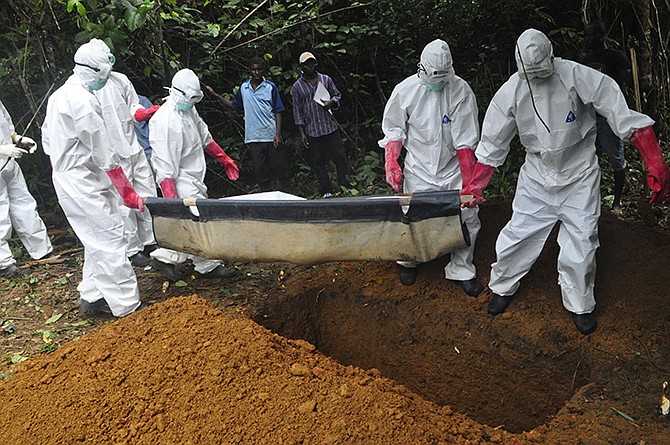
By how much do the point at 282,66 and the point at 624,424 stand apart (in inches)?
225

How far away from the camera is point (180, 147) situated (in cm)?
425

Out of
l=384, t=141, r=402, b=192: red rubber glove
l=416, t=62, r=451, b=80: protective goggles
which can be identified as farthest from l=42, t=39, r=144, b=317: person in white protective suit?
l=416, t=62, r=451, b=80: protective goggles

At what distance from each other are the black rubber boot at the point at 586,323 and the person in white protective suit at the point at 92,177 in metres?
2.87

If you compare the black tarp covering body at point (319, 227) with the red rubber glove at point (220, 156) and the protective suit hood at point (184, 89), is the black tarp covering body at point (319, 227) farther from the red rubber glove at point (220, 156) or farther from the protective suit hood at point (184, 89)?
the red rubber glove at point (220, 156)

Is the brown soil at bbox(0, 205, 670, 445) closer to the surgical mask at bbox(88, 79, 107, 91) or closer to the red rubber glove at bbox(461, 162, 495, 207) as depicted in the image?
the red rubber glove at bbox(461, 162, 495, 207)

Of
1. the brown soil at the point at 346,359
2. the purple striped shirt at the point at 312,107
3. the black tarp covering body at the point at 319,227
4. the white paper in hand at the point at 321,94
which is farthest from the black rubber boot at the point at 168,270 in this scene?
the white paper in hand at the point at 321,94

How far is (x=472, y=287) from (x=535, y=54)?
5.43 feet

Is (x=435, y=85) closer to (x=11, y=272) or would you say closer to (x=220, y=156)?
(x=220, y=156)

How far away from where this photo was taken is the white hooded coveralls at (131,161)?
4.73 m

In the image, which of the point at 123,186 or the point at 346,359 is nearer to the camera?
the point at 123,186

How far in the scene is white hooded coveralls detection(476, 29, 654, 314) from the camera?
3.15 m

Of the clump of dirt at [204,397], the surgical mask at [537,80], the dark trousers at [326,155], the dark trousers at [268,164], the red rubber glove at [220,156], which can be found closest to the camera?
the clump of dirt at [204,397]

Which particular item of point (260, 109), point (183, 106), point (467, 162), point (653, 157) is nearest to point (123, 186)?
point (183, 106)

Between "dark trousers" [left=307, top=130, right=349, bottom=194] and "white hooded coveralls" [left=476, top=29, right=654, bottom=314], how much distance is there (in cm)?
308
